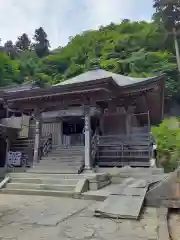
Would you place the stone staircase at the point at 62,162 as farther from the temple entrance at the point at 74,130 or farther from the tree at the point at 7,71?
the tree at the point at 7,71

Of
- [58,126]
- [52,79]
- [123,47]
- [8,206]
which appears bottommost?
[8,206]

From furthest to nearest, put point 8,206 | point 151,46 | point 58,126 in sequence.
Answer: point 151,46 < point 58,126 < point 8,206

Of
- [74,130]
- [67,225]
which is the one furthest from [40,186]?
[74,130]

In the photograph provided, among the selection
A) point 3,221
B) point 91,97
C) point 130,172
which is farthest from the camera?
point 91,97

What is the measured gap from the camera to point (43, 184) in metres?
9.54

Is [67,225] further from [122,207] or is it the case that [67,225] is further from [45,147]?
[45,147]

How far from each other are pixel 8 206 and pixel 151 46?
97.0 feet

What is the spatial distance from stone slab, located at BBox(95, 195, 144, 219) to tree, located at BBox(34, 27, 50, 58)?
154 ft

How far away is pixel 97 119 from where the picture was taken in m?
14.0

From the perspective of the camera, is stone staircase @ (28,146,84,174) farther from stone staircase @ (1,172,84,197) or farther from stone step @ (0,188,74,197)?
stone step @ (0,188,74,197)

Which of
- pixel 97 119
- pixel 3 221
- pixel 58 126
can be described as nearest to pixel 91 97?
pixel 97 119

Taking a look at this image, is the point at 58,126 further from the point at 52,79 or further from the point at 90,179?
the point at 52,79

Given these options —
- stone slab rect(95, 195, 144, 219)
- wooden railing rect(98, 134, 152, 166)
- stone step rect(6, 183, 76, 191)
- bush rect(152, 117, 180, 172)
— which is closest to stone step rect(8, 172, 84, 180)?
stone step rect(6, 183, 76, 191)

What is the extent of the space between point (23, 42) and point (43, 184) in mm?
53469
